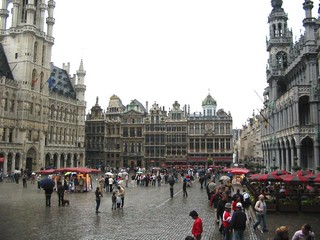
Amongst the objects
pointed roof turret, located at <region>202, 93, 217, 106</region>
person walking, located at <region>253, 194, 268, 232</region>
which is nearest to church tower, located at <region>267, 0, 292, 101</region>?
pointed roof turret, located at <region>202, 93, 217, 106</region>

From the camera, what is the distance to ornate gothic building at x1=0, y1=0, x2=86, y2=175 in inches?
2304

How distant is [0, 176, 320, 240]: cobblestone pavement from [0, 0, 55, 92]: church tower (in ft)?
147

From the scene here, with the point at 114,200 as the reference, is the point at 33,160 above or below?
above

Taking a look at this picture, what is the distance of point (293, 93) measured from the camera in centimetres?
3881

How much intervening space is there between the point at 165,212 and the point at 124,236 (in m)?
6.47

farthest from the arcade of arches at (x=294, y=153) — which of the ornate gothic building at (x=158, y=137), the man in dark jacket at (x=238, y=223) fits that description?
the ornate gothic building at (x=158, y=137)

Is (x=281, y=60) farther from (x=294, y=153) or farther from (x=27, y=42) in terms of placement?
(x=27, y=42)

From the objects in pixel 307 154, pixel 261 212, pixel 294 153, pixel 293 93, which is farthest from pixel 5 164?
pixel 261 212

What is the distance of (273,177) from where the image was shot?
24.0 meters

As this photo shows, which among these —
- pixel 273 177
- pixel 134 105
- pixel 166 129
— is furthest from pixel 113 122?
pixel 273 177

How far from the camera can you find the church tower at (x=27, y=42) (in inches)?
2464

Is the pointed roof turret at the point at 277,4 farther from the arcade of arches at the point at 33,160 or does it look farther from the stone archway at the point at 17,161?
the stone archway at the point at 17,161

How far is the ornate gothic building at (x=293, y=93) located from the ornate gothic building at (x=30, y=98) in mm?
38469

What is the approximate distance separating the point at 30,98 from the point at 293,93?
45.6 meters
